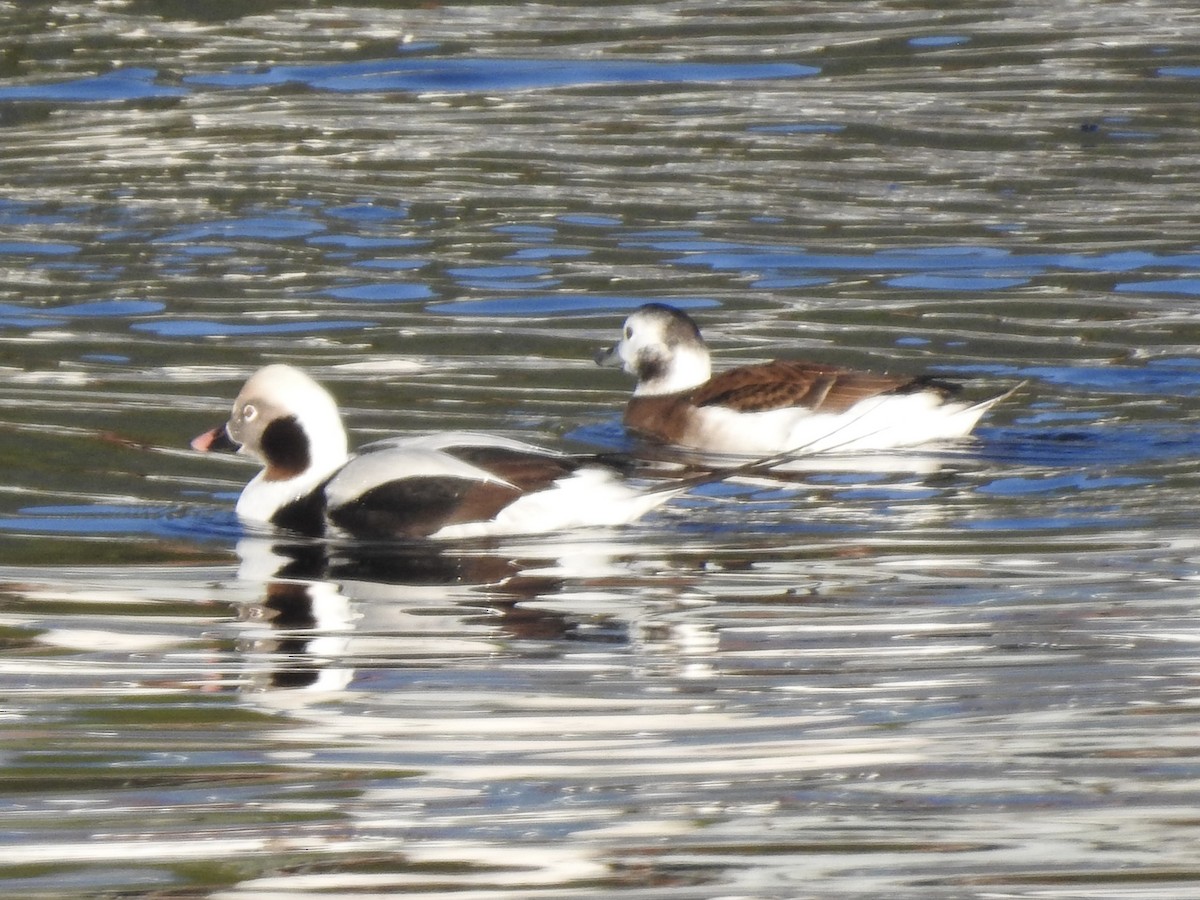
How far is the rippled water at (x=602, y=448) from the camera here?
4.43m

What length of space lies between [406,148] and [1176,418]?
746 centimetres

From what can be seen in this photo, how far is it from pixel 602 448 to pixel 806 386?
2.85 ft

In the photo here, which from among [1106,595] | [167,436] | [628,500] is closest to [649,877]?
[1106,595]

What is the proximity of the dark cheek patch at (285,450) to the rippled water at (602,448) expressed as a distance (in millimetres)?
275

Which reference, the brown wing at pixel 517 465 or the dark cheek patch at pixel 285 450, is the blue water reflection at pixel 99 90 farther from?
the brown wing at pixel 517 465

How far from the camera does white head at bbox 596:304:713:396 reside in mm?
9516

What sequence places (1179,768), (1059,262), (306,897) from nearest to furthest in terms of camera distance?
(306,897) → (1179,768) → (1059,262)

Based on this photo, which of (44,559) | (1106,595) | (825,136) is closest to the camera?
(1106,595)

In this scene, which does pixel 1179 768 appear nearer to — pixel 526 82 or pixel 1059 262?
pixel 1059 262

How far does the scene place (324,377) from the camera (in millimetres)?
9789

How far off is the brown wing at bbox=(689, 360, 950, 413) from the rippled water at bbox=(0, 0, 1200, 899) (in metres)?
0.30

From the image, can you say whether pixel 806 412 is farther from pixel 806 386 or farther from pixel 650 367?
pixel 650 367

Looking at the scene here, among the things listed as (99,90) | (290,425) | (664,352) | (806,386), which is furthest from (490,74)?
(290,425)

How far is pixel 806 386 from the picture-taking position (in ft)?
28.6
